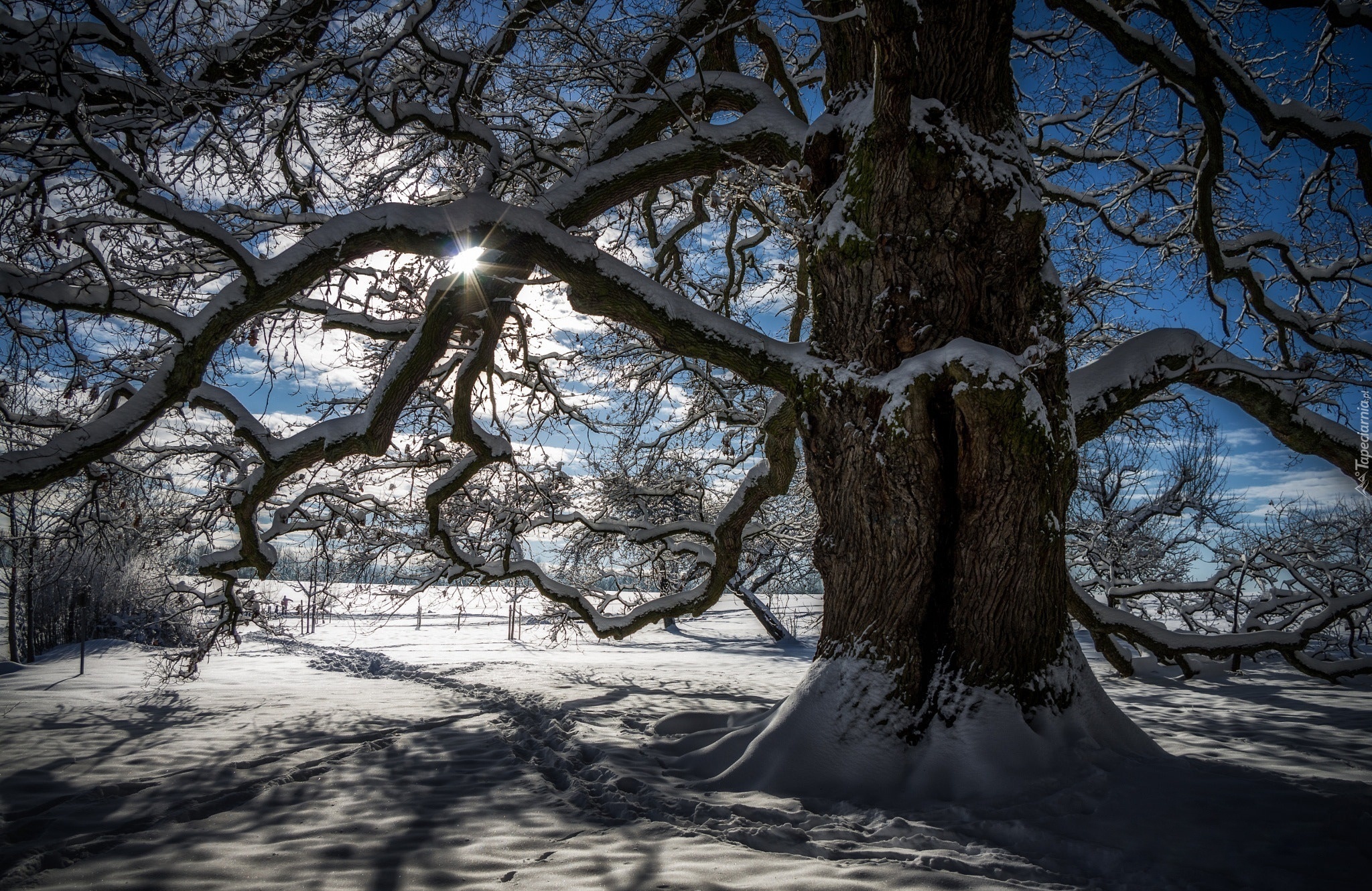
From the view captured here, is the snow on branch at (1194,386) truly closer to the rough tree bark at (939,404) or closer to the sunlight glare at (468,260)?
the rough tree bark at (939,404)

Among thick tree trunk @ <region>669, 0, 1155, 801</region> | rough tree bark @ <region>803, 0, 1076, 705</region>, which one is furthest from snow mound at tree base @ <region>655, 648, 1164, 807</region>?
rough tree bark @ <region>803, 0, 1076, 705</region>

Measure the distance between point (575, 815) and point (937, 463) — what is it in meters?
2.71

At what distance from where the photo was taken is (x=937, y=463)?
3734 millimetres

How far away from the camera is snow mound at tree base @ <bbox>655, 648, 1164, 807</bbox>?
3.16 metres

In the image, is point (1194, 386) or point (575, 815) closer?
point (575, 815)

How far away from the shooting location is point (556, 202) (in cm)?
453

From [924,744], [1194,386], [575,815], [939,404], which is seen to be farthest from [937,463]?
[575,815]

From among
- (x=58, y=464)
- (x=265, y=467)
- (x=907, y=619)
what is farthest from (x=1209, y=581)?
(x=58, y=464)

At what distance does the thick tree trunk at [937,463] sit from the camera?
3420 mm

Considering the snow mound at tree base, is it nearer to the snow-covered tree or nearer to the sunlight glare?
the snow-covered tree

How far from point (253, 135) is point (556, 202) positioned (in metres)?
2.18

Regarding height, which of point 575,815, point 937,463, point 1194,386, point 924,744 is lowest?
point 575,815

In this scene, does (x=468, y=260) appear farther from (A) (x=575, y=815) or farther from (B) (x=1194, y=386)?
(B) (x=1194, y=386)

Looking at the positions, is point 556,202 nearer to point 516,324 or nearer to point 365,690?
point 516,324
